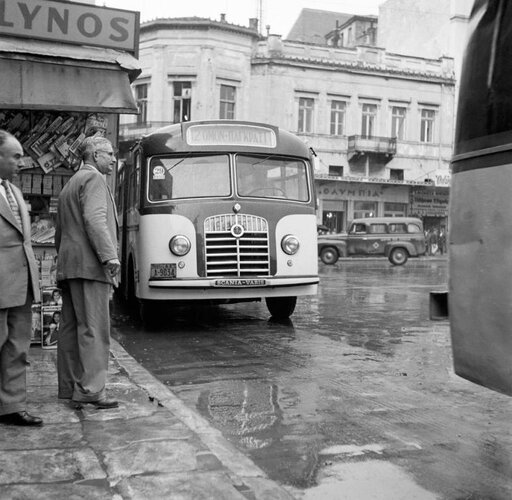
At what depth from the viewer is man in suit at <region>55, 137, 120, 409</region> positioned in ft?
17.0

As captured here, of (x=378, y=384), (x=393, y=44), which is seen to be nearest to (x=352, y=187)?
(x=393, y=44)

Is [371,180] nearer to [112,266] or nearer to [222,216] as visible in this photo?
[222,216]

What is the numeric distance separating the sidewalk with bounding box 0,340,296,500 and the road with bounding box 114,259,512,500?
0.23 m

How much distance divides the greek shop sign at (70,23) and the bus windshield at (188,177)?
2.26 meters

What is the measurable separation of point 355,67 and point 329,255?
14.6m

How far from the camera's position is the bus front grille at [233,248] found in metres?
9.55

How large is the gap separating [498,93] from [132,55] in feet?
17.9

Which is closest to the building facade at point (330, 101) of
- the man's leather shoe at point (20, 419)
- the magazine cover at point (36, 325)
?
the magazine cover at point (36, 325)

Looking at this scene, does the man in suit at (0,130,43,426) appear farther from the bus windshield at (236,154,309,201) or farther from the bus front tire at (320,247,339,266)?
the bus front tire at (320,247,339,266)

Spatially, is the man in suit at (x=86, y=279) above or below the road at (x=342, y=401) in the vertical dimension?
above

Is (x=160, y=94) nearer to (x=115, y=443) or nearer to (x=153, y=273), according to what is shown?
(x=153, y=273)

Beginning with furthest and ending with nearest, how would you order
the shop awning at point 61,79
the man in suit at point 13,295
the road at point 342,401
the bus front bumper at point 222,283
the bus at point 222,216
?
the bus at point 222,216 < the bus front bumper at point 222,283 < the shop awning at point 61,79 < the man in suit at point 13,295 < the road at point 342,401

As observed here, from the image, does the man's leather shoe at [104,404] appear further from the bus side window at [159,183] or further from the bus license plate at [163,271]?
the bus side window at [159,183]

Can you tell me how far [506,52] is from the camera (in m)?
3.48
